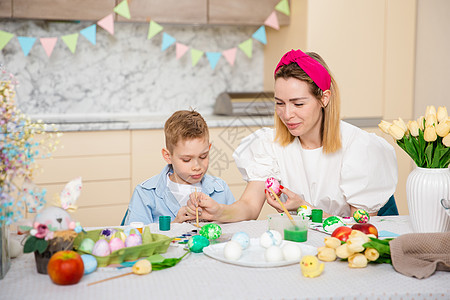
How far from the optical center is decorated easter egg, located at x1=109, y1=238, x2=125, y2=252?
1365mm

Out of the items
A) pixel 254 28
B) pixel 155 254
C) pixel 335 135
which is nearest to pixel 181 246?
pixel 155 254

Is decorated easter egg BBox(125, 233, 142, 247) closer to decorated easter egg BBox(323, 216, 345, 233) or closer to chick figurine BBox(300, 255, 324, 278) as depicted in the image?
chick figurine BBox(300, 255, 324, 278)

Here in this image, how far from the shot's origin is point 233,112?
3898mm

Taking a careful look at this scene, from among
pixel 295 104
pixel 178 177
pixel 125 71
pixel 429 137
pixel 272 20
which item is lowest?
pixel 178 177

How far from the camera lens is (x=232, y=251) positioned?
1400 mm

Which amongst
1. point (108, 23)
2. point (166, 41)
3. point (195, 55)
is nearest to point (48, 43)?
point (108, 23)

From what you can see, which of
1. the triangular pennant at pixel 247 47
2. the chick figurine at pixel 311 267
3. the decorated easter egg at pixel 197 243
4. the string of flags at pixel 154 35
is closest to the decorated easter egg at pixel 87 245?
the decorated easter egg at pixel 197 243

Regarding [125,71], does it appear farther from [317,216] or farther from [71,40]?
[317,216]

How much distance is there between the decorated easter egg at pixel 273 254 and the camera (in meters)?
1.38

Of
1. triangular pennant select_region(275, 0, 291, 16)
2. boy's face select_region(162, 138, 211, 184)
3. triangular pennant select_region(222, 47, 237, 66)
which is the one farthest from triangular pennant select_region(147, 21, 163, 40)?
boy's face select_region(162, 138, 211, 184)

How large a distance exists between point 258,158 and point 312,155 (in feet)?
0.70

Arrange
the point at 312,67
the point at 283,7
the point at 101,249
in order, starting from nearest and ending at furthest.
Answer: the point at 101,249
the point at 312,67
the point at 283,7

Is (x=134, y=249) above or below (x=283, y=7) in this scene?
below

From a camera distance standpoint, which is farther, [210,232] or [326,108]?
[326,108]
